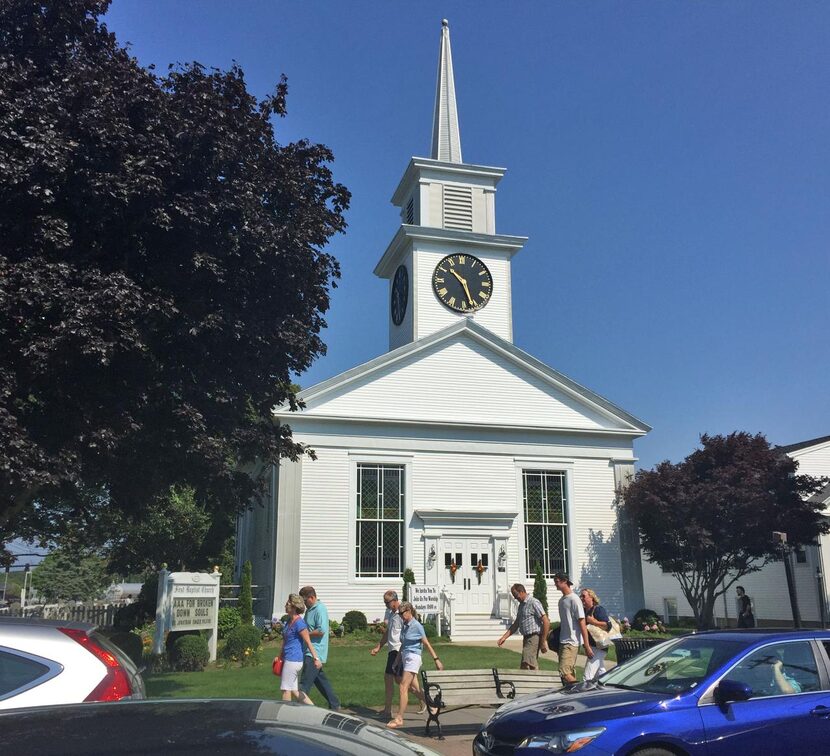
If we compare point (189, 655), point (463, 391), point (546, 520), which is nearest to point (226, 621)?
point (189, 655)

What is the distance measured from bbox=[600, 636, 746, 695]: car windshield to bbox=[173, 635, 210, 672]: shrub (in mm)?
11409

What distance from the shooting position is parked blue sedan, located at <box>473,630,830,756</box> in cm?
618

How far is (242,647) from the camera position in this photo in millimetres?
17703

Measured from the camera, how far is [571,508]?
25891mm

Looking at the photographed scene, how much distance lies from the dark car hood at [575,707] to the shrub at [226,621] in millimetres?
14089

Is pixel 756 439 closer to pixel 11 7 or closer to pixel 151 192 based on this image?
pixel 151 192

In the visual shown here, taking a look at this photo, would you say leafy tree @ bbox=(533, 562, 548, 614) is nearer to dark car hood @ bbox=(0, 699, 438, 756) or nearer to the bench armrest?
the bench armrest

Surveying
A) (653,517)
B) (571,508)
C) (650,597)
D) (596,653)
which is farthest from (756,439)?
(596,653)

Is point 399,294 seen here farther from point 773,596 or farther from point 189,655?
point 773,596

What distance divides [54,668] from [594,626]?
27.7 ft

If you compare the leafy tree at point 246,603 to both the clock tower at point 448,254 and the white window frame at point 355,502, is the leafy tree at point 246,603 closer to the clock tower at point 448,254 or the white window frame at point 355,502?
the white window frame at point 355,502

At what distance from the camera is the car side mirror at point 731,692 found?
245 inches

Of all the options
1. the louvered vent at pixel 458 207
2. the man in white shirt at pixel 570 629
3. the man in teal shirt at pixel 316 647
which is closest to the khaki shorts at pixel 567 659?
the man in white shirt at pixel 570 629

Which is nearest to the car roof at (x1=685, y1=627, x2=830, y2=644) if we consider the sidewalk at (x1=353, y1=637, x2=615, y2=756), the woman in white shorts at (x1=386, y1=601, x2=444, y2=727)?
the sidewalk at (x1=353, y1=637, x2=615, y2=756)
